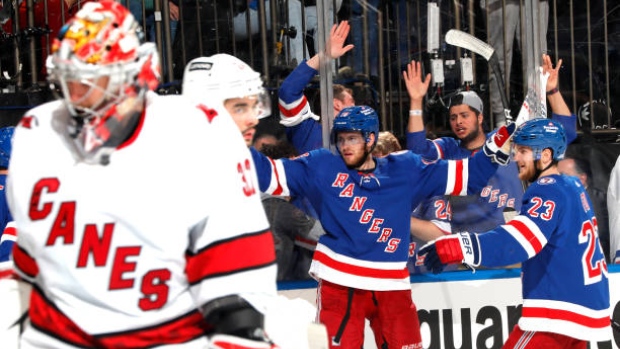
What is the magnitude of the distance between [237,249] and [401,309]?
2011mm

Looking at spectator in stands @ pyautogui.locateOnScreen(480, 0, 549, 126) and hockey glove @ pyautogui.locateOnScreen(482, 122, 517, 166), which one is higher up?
spectator in stands @ pyautogui.locateOnScreen(480, 0, 549, 126)

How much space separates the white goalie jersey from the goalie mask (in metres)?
0.03

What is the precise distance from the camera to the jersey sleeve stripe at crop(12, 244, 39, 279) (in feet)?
5.96

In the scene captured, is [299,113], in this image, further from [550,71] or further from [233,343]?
[233,343]

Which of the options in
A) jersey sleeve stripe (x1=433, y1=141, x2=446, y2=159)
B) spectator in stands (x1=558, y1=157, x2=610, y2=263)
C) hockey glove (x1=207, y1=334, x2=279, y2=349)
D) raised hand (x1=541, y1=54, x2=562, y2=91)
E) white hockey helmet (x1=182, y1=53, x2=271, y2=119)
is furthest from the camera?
spectator in stands (x1=558, y1=157, x2=610, y2=263)

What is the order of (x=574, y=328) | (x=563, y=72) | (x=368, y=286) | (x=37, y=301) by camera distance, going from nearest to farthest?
(x=37, y=301) → (x=574, y=328) → (x=368, y=286) → (x=563, y=72)

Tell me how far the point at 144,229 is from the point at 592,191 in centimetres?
311

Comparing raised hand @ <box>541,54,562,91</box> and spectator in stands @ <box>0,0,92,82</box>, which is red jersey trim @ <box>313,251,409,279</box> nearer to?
raised hand @ <box>541,54,562,91</box>

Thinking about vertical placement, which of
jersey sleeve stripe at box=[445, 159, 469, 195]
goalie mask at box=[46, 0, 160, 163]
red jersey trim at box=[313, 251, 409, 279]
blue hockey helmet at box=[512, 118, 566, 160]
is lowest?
red jersey trim at box=[313, 251, 409, 279]

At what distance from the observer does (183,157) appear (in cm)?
166

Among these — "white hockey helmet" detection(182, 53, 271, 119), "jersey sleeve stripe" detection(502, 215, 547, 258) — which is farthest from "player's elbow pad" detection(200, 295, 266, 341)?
"jersey sleeve stripe" detection(502, 215, 547, 258)

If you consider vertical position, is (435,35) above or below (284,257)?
above

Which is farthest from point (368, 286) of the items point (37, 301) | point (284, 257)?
point (37, 301)

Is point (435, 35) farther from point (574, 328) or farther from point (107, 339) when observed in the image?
point (107, 339)
